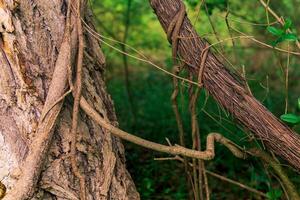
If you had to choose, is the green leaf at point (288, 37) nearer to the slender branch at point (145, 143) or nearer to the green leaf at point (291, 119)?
the green leaf at point (291, 119)

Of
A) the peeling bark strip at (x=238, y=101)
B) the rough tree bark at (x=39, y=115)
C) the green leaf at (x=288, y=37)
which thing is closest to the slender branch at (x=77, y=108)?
the rough tree bark at (x=39, y=115)

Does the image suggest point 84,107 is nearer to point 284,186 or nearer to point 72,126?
point 72,126

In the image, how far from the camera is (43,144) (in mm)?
1927

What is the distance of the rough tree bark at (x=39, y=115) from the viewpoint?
1917 mm

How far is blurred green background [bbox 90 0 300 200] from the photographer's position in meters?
3.08

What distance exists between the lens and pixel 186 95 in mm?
3896

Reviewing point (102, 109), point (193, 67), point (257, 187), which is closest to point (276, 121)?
point (193, 67)

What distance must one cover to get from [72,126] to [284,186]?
38.2 inches

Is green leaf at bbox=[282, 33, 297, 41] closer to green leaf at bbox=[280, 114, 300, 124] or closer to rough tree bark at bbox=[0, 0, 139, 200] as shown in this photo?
green leaf at bbox=[280, 114, 300, 124]

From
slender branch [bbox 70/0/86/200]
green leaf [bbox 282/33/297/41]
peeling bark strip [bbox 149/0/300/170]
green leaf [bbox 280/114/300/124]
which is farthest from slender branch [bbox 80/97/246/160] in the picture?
green leaf [bbox 282/33/297/41]

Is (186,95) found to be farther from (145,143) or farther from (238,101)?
(145,143)

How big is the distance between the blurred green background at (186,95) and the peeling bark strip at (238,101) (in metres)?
0.07

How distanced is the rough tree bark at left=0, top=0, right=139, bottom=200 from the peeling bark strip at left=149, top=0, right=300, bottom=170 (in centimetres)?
41

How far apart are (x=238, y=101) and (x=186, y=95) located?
69.8 inches
